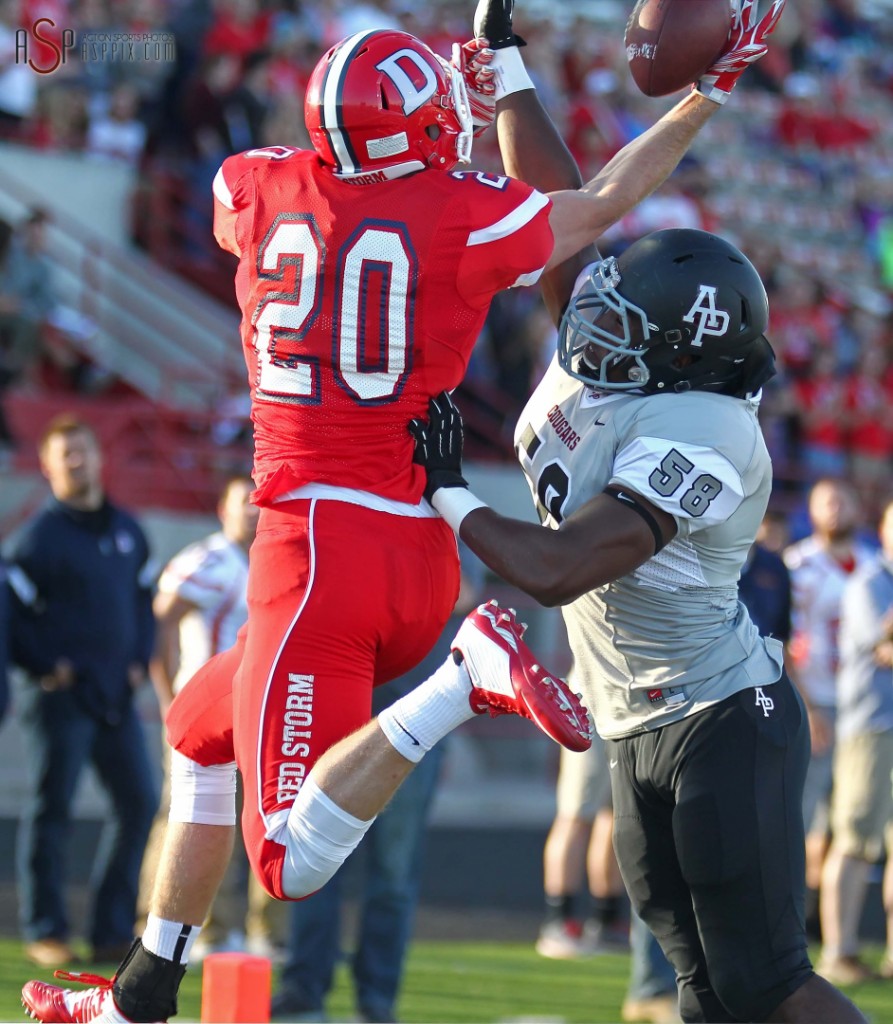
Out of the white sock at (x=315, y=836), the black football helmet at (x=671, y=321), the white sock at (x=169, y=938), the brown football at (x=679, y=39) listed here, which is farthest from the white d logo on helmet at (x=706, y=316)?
the white sock at (x=169, y=938)

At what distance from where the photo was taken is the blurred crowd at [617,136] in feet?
38.0

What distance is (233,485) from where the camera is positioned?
21.4 ft

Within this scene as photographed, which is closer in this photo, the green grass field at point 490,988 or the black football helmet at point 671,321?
the black football helmet at point 671,321

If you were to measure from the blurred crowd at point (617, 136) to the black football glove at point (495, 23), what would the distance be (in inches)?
251

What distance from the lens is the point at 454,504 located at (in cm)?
345

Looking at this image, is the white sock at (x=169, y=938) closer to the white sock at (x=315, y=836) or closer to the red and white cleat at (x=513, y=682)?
the white sock at (x=315, y=836)

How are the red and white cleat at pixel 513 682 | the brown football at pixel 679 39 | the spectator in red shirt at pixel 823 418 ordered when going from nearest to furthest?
1. the red and white cleat at pixel 513 682
2. the brown football at pixel 679 39
3. the spectator in red shirt at pixel 823 418

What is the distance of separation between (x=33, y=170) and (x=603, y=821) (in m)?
7.12

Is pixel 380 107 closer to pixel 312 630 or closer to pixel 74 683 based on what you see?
pixel 312 630

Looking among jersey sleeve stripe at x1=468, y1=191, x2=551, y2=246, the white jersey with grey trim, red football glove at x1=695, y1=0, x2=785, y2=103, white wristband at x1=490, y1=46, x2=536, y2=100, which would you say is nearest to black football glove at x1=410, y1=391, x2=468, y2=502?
the white jersey with grey trim

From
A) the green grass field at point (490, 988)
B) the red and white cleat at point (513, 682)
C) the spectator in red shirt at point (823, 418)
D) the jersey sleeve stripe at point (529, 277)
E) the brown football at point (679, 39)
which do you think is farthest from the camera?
the spectator in red shirt at point (823, 418)

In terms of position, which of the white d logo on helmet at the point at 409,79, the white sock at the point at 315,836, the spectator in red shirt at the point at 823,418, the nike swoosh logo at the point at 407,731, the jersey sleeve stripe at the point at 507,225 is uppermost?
the white d logo on helmet at the point at 409,79

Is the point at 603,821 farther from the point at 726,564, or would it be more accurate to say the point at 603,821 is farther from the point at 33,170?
the point at 33,170

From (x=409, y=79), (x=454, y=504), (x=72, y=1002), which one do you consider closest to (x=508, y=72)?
(x=409, y=79)
